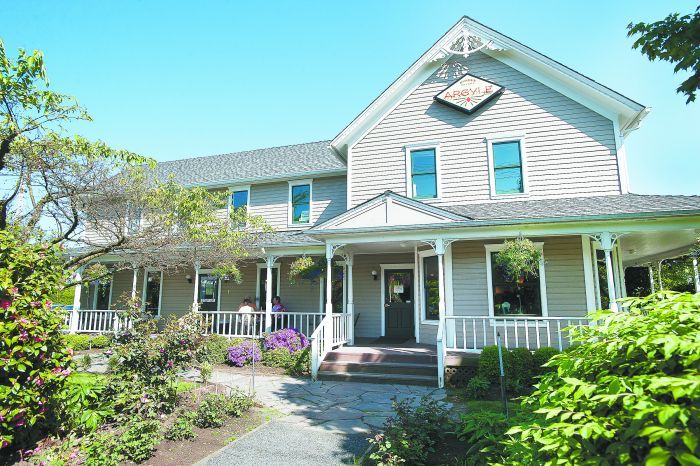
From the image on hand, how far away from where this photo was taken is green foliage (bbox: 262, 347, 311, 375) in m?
10.5

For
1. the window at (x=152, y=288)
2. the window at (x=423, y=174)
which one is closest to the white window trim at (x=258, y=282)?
the window at (x=152, y=288)

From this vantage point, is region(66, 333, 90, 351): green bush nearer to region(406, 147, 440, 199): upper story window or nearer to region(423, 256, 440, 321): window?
region(423, 256, 440, 321): window

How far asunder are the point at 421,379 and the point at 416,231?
11.9 ft

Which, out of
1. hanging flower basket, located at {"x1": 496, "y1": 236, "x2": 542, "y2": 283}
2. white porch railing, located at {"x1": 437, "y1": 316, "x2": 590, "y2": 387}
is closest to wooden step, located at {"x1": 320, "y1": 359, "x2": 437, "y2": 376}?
white porch railing, located at {"x1": 437, "y1": 316, "x2": 590, "y2": 387}

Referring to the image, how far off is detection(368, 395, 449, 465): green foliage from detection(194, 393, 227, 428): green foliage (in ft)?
8.44

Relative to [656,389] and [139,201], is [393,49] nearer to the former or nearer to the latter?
[139,201]

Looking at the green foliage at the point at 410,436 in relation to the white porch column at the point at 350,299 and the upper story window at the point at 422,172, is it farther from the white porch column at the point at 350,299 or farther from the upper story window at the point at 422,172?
the upper story window at the point at 422,172

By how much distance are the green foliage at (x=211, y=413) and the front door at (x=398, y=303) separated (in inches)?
293

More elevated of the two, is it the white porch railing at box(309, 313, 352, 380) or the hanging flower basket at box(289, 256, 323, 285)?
the hanging flower basket at box(289, 256, 323, 285)

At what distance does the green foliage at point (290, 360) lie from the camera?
10.5 m

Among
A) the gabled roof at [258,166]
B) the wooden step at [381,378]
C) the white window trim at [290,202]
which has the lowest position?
the wooden step at [381,378]

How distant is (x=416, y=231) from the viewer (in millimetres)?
10375

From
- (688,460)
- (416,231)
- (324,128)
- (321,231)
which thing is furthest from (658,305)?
(324,128)

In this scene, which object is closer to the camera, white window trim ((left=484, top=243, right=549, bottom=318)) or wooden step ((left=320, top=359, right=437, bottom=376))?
wooden step ((left=320, top=359, right=437, bottom=376))
